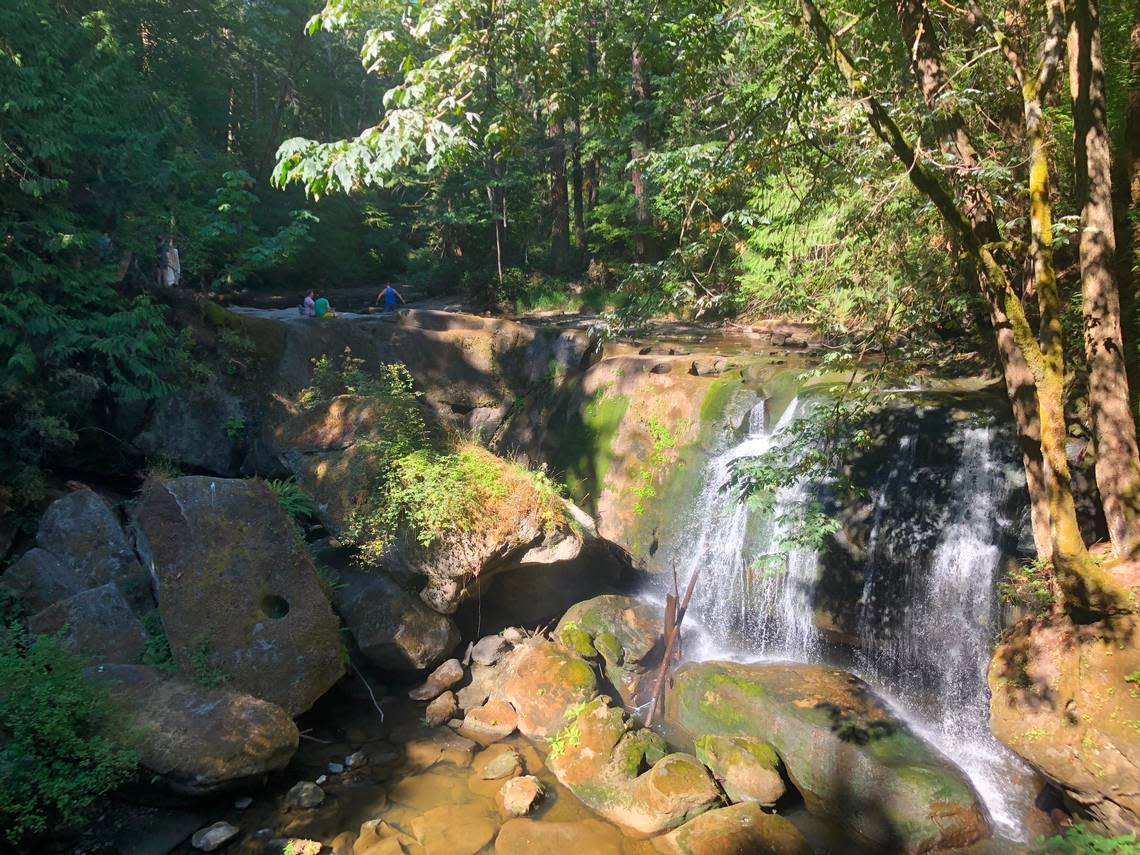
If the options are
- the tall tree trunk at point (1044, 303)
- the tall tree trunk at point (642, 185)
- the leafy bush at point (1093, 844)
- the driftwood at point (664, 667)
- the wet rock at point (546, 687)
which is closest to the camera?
the leafy bush at point (1093, 844)

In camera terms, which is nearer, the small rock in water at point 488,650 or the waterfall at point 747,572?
the waterfall at point 747,572

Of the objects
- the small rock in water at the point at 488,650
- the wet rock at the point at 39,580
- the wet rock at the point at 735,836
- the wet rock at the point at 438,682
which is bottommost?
the wet rock at the point at 735,836

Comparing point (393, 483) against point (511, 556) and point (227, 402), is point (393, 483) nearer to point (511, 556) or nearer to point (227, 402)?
point (511, 556)

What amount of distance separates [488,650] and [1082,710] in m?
6.47

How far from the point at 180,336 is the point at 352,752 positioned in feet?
28.9

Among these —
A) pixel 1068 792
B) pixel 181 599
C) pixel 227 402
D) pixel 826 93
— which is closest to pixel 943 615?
pixel 1068 792

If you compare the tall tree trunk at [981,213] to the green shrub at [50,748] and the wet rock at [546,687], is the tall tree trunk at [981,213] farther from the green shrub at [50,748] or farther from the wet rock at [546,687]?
the green shrub at [50,748]

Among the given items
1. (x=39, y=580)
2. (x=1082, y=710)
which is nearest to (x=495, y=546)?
(x=39, y=580)

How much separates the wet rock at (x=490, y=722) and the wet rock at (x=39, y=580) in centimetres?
A: 526

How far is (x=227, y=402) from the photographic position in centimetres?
1334

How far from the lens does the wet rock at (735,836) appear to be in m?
5.85

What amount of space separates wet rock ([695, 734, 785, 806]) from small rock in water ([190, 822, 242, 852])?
14.5 ft

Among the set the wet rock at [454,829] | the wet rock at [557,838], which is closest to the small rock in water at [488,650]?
the wet rock at [454,829]

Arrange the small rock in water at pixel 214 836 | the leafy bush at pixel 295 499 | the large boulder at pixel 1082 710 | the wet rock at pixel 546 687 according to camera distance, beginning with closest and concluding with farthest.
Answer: the large boulder at pixel 1082 710
the small rock in water at pixel 214 836
the wet rock at pixel 546 687
the leafy bush at pixel 295 499
